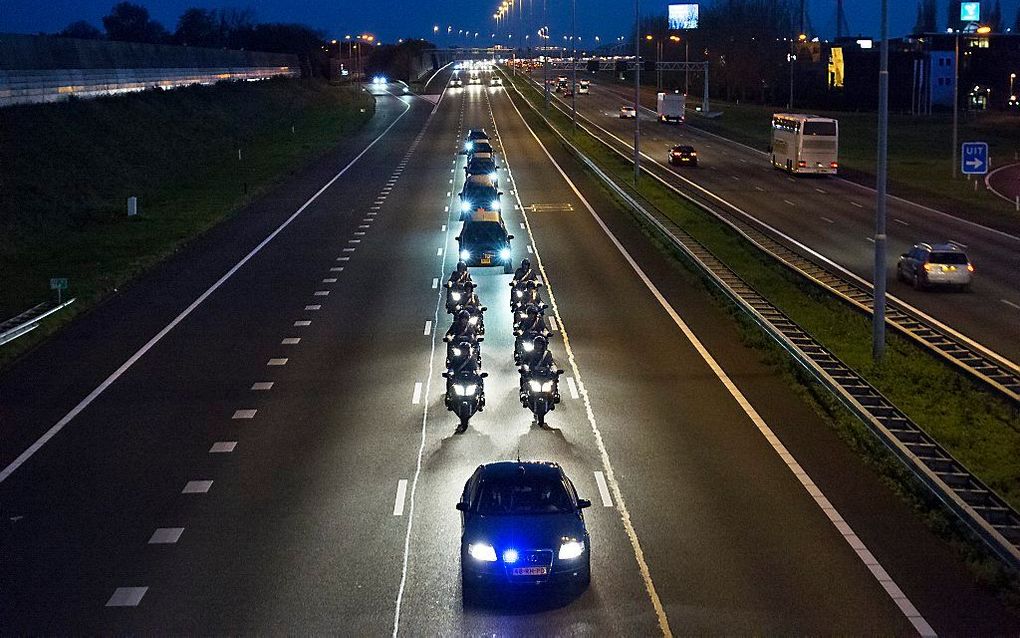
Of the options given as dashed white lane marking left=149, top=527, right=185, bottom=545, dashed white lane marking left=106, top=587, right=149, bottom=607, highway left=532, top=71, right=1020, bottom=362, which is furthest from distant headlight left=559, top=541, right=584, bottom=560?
highway left=532, top=71, right=1020, bottom=362

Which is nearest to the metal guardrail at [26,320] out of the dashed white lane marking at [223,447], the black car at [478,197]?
the dashed white lane marking at [223,447]

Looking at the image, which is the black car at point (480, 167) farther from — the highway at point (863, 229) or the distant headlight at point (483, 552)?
the distant headlight at point (483, 552)

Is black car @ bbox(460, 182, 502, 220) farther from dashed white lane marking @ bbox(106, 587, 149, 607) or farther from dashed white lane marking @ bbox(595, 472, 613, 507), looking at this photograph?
dashed white lane marking @ bbox(106, 587, 149, 607)

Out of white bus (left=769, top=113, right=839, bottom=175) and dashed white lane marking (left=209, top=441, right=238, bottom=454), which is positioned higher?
white bus (left=769, top=113, right=839, bottom=175)

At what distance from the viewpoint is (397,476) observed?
762 inches

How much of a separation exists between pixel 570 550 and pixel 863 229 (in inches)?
1584

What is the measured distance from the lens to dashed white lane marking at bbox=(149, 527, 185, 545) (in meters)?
16.5

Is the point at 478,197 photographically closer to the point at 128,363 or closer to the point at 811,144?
the point at 128,363

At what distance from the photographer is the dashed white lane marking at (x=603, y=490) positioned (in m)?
18.0

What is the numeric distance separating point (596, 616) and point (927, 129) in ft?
364

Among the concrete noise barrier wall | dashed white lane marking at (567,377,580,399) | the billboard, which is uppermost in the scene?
the billboard

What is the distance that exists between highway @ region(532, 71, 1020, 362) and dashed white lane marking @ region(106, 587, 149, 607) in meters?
20.2

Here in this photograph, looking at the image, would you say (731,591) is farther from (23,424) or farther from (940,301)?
(940,301)

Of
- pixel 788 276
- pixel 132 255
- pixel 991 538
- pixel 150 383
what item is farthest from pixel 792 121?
pixel 991 538
